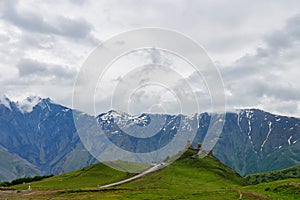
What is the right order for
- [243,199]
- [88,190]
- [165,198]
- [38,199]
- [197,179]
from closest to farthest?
[243,199], [165,198], [38,199], [88,190], [197,179]

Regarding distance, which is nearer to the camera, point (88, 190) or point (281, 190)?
point (281, 190)

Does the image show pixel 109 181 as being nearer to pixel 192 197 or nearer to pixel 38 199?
pixel 38 199

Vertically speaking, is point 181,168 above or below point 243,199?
above

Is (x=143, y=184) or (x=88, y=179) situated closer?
(x=143, y=184)

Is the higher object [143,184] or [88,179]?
[88,179]

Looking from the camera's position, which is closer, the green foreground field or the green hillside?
the green foreground field

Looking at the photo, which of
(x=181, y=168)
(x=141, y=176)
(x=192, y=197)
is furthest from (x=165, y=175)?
(x=192, y=197)

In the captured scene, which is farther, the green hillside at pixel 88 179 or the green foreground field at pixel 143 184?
the green hillside at pixel 88 179

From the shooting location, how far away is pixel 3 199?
11081cm

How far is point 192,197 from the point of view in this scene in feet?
328

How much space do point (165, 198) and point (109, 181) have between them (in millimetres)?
79220

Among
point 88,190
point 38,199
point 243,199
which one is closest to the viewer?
point 243,199

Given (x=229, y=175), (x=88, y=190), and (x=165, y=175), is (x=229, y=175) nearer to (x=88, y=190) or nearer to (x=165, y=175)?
(x=165, y=175)

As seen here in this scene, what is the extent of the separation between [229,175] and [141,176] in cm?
5134
